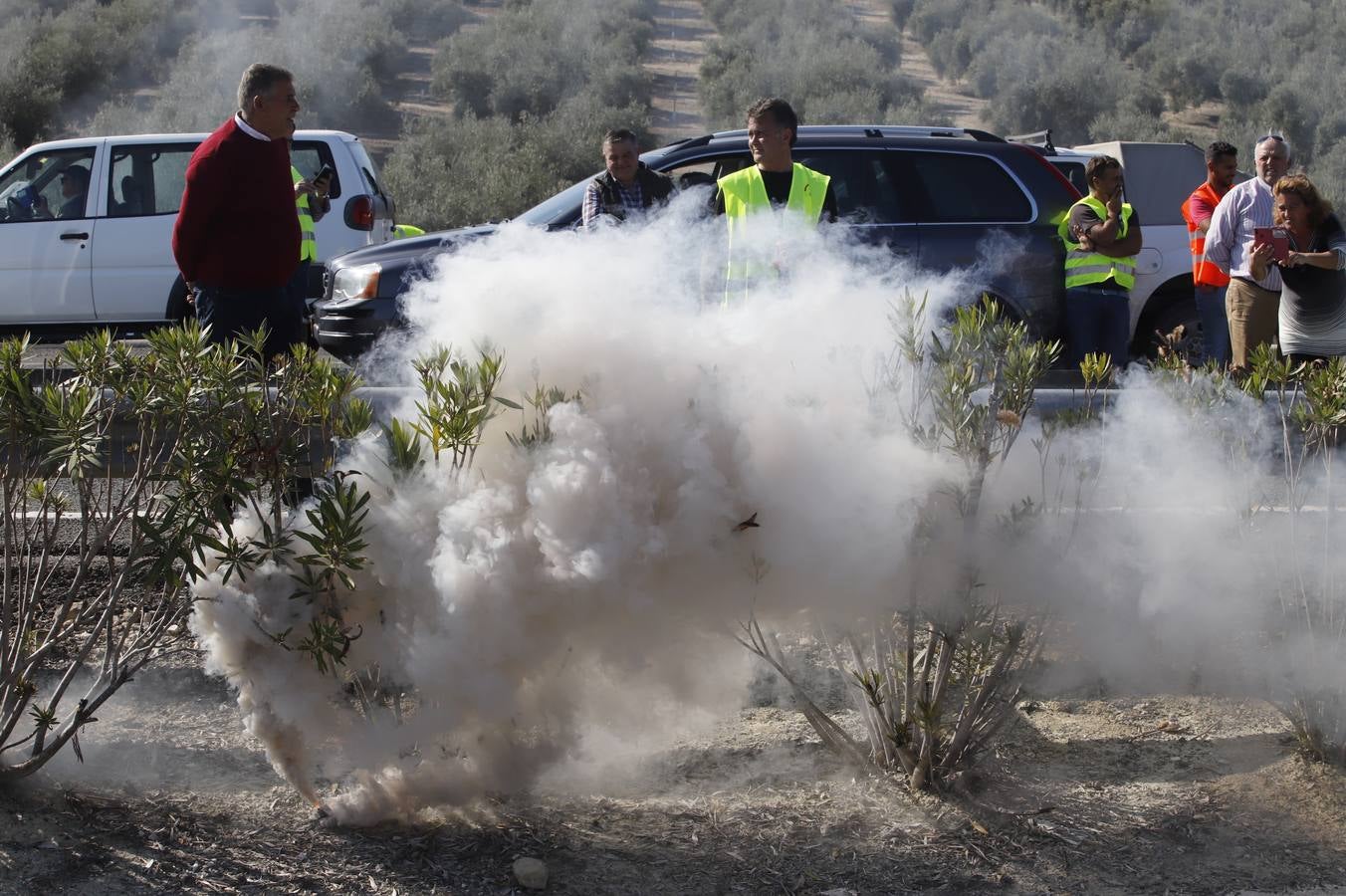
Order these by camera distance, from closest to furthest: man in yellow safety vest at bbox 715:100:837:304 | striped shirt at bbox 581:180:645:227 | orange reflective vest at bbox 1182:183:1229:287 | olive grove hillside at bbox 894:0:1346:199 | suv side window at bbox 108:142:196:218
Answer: man in yellow safety vest at bbox 715:100:837:304 < striped shirt at bbox 581:180:645:227 < orange reflective vest at bbox 1182:183:1229:287 < suv side window at bbox 108:142:196:218 < olive grove hillside at bbox 894:0:1346:199

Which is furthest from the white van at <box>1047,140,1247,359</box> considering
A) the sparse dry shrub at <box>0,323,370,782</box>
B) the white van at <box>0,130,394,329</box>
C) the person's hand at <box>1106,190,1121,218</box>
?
the white van at <box>0,130,394,329</box>

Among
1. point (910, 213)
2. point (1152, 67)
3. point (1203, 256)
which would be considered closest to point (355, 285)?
point (910, 213)

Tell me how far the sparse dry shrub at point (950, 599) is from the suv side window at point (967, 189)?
4.88m

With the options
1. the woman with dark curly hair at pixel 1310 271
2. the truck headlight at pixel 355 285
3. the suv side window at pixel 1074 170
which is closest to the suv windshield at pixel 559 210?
the truck headlight at pixel 355 285

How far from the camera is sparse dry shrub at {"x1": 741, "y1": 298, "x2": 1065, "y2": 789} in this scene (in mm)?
3154

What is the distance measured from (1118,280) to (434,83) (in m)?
23.1

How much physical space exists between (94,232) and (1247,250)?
8.78 m

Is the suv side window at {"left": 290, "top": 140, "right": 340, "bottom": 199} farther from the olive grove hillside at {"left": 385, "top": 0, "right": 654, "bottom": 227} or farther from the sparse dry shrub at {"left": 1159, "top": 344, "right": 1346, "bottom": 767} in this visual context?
the sparse dry shrub at {"left": 1159, "top": 344, "right": 1346, "bottom": 767}

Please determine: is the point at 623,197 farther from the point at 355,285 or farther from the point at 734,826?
the point at 734,826

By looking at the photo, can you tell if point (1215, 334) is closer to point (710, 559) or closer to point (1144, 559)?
point (1144, 559)

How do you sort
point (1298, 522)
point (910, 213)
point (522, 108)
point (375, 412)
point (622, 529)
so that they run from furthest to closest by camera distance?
point (522, 108), point (910, 213), point (1298, 522), point (375, 412), point (622, 529)

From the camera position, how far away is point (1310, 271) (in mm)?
5711

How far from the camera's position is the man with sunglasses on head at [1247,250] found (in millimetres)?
6344

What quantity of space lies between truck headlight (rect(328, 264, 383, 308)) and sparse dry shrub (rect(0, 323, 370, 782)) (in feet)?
14.2
